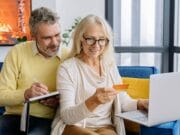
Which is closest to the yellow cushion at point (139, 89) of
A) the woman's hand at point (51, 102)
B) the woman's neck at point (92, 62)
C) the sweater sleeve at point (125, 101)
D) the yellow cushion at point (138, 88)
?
the yellow cushion at point (138, 88)

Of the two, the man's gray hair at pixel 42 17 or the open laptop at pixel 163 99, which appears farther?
the man's gray hair at pixel 42 17

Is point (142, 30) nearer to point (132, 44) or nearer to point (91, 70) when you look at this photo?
point (132, 44)

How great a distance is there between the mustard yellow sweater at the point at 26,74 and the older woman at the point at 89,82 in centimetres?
16

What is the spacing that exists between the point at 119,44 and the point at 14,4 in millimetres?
1365

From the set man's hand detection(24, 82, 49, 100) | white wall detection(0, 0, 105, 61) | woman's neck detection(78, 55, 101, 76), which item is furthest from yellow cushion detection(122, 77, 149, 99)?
white wall detection(0, 0, 105, 61)

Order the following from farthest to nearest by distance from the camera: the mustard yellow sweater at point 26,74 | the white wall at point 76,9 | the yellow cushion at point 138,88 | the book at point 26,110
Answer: the white wall at point 76,9, the yellow cushion at point 138,88, the mustard yellow sweater at point 26,74, the book at point 26,110

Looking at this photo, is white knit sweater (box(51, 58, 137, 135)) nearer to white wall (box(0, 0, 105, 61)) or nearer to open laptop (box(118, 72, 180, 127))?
open laptop (box(118, 72, 180, 127))

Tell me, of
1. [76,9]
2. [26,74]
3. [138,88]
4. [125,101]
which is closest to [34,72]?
[26,74]

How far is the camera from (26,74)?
198 cm

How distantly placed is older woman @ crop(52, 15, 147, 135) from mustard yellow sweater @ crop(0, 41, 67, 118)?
0.16m

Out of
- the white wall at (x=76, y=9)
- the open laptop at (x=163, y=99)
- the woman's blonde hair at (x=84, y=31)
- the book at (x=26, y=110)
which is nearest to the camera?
the open laptop at (x=163, y=99)

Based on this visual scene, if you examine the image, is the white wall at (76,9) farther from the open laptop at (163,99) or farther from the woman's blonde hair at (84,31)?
the open laptop at (163,99)

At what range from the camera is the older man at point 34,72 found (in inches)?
75.8

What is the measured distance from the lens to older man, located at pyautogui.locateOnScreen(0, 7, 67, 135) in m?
1.92
